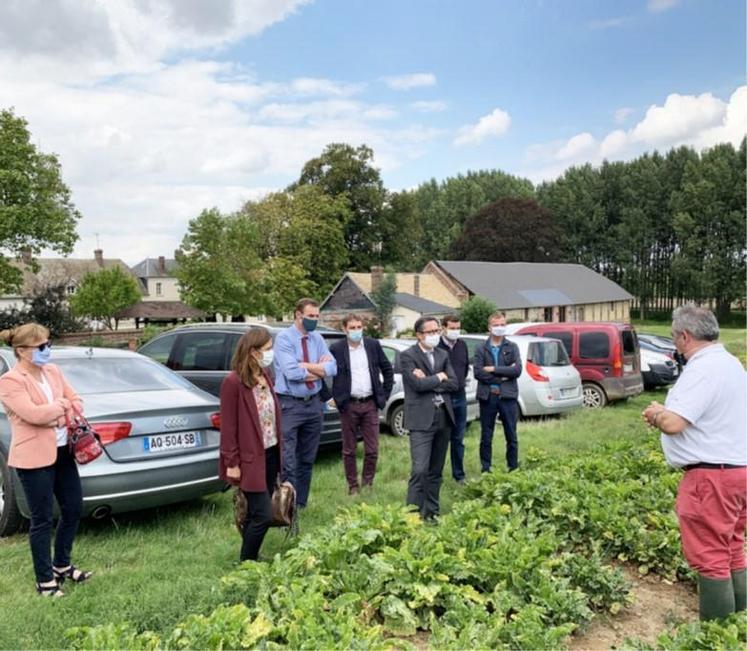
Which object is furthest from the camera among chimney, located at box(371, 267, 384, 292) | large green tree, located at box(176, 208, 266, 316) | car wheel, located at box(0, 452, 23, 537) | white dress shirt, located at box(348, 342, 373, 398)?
chimney, located at box(371, 267, 384, 292)

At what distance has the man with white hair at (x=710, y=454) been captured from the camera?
3.56 metres

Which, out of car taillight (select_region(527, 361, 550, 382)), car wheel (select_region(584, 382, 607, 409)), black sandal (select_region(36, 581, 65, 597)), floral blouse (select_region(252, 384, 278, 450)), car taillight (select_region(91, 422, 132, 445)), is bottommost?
car wheel (select_region(584, 382, 607, 409))

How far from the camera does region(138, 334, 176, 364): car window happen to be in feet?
29.0

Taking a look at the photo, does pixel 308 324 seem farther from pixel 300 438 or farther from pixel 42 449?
pixel 42 449

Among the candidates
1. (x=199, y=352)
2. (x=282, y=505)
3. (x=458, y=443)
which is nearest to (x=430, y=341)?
(x=458, y=443)

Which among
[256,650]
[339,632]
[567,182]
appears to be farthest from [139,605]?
[567,182]

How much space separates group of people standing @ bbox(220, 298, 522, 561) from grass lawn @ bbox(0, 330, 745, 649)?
37 centimetres

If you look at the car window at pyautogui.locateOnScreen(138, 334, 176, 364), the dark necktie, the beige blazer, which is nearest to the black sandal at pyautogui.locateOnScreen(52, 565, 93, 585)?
the beige blazer

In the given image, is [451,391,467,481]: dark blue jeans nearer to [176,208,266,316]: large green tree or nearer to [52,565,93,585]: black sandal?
[52,565,93,585]: black sandal

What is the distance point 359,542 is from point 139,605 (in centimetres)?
143

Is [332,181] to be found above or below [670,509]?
above

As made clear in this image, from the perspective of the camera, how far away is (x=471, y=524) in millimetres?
4742

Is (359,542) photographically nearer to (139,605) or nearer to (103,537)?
(139,605)

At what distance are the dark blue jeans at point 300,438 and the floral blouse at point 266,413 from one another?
4.12ft
